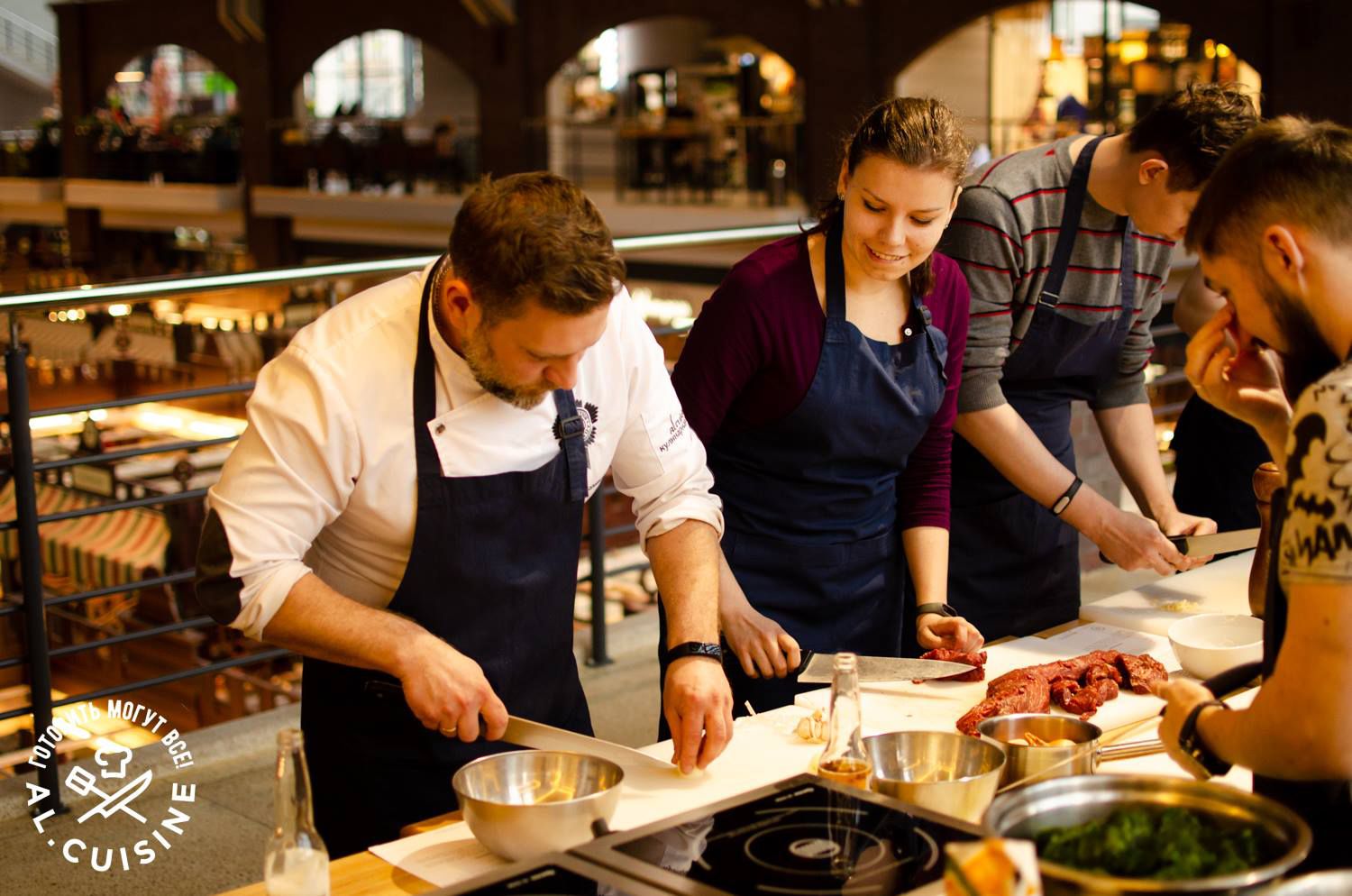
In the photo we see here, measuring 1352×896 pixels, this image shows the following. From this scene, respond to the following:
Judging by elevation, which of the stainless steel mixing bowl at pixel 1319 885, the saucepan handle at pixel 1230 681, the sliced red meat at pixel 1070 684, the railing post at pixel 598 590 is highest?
the saucepan handle at pixel 1230 681

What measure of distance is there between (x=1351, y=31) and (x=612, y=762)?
40.1 feet

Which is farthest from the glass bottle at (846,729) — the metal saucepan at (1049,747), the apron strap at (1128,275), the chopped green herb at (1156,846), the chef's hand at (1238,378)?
the apron strap at (1128,275)

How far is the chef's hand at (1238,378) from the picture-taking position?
5.31 feet

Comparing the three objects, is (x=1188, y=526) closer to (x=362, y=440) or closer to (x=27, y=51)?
(x=362, y=440)

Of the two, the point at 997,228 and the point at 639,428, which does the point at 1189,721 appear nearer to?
the point at 639,428

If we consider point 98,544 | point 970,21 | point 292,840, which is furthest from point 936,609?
point 970,21

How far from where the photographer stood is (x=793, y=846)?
143cm

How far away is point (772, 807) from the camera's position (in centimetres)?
151

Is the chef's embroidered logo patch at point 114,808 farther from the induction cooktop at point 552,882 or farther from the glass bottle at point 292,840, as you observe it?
the induction cooktop at point 552,882

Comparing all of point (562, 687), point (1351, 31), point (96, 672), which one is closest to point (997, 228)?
point (562, 687)

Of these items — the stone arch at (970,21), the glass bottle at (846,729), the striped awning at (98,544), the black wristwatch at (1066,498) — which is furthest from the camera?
the stone arch at (970,21)

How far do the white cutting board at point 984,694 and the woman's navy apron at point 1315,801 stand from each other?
48 cm

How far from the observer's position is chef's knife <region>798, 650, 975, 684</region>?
2039mm

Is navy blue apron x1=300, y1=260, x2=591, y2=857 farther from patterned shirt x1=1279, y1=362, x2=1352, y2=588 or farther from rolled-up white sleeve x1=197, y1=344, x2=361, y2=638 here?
patterned shirt x1=1279, y1=362, x2=1352, y2=588
